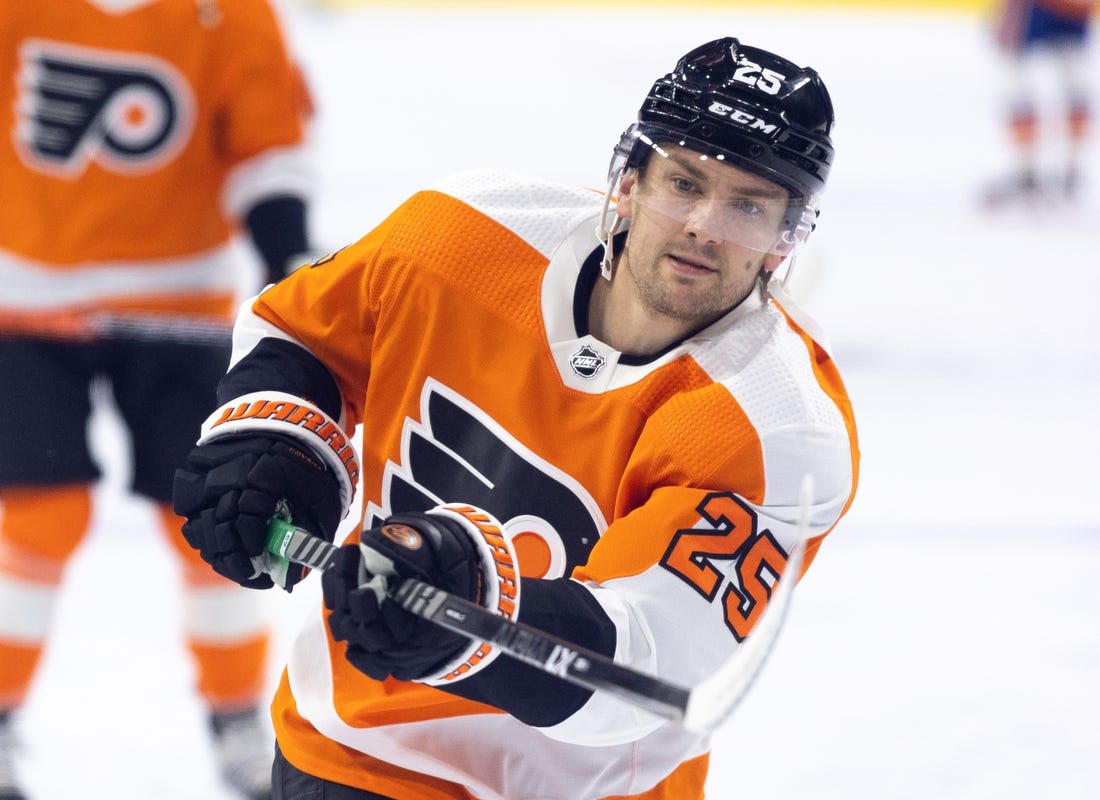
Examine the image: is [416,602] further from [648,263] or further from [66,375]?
[66,375]

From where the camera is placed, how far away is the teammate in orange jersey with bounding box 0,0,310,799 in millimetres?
2494

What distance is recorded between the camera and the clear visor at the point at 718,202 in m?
1.61

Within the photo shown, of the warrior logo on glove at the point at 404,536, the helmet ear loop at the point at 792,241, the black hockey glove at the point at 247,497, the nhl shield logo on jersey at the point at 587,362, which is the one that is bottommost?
the black hockey glove at the point at 247,497

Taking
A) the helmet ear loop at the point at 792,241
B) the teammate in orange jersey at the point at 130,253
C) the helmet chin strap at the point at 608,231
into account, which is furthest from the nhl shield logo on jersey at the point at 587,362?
the teammate in orange jersey at the point at 130,253

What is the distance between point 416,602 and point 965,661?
1.90m

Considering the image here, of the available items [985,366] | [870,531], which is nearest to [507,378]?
[870,531]

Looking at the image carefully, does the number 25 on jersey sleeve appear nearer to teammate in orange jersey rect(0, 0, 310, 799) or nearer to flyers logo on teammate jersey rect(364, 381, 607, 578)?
flyers logo on teammate jersey rect(364, 381, 607, 578)

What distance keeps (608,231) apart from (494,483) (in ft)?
0.97

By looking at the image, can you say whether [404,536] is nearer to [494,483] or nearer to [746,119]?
[494,483]

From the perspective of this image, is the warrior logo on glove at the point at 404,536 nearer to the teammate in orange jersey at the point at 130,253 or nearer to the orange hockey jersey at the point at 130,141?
the teammate in orange jersey at the point at 130,253

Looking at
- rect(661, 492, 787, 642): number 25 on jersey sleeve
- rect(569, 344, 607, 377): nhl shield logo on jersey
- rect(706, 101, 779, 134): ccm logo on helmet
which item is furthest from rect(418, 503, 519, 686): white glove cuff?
rect(706, 101, 779, 134): ccm logo on helmet

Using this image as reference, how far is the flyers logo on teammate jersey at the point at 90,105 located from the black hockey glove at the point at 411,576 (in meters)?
1.35

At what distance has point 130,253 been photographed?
8.48 feet

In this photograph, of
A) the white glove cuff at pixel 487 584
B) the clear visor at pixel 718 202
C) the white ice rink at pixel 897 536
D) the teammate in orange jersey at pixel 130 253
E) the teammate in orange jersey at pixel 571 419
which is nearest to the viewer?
A: the white glove cuff at pixel 487 584
